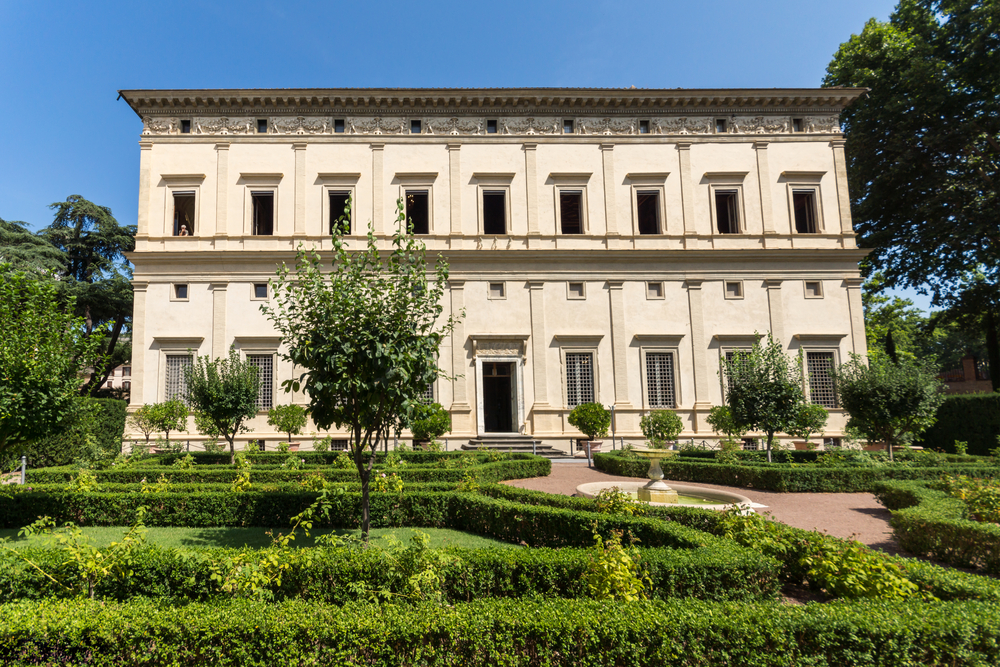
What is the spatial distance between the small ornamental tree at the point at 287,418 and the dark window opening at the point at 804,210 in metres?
24.2

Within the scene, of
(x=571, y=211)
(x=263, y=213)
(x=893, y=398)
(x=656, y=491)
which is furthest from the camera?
(x=571, y=211)

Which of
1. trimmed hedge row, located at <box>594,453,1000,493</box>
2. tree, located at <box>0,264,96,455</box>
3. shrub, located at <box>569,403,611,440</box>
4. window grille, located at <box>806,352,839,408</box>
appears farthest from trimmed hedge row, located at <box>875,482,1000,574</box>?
window grille, located at <box>806,352,839,408</box>

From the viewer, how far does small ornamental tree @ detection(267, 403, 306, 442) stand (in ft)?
66.0

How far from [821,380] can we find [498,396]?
14560 mm

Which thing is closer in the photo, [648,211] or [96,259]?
[648,211]

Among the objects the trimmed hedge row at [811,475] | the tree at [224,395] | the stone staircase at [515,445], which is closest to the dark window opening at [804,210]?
the trimmed hedge row at [811,475]

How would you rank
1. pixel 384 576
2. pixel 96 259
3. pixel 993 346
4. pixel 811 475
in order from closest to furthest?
pixel 384 576 → pixel 811 475 → pixel 993 346 → pixel 96 259

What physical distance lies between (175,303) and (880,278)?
122ft

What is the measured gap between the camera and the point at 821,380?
22672mm

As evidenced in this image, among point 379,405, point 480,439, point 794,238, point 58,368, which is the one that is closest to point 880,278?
Answer: point 794,238

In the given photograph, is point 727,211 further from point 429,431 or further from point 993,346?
point 429,431

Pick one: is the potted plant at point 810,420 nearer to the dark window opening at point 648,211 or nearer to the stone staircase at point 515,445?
the stone staircase at point 515,445

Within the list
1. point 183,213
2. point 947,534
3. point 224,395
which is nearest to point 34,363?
point 224,395

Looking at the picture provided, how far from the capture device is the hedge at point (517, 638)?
12.5 feet
